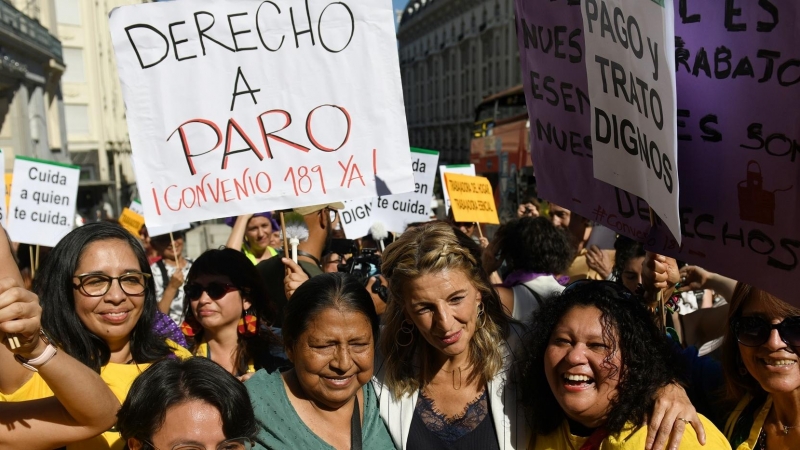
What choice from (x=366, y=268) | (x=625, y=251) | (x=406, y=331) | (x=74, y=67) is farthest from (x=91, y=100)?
(x=406, y=331)

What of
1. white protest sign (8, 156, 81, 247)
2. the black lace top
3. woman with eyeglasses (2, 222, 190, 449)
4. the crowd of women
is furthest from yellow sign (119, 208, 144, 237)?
the black lace top

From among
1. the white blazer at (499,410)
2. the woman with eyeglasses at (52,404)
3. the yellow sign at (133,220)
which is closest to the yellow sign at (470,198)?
the yellow sign at (133,220)

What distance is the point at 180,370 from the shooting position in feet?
7.02

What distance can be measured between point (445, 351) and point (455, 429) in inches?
11.0

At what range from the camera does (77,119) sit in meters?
44.1

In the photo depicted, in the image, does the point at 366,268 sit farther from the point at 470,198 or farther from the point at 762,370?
the point at 762,370

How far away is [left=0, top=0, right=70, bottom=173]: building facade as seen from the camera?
2486 cm

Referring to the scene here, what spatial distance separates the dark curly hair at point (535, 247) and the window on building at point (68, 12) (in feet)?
143

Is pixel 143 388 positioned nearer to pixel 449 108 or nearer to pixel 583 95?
pixel 583 95

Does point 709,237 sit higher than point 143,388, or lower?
higher

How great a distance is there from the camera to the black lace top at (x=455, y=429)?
266 cm

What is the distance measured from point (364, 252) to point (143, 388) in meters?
3.30

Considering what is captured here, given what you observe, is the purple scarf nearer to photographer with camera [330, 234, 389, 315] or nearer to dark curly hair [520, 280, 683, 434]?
photographer with camera [330, 234, 389, 315]

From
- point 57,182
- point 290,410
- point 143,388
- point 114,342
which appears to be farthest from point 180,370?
point 57,182
